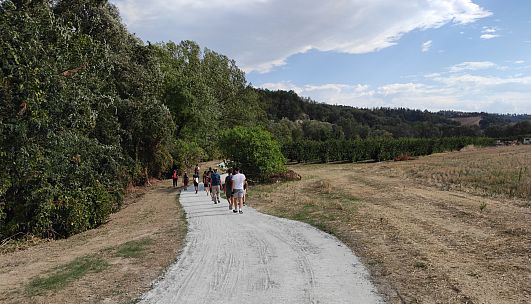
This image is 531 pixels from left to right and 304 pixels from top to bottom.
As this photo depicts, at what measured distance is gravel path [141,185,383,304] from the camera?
6605 mm

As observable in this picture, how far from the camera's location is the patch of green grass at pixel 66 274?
7.54 meters

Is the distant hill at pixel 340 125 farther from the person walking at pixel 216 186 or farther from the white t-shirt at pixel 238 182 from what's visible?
the white t-shirt at pixel 238 182

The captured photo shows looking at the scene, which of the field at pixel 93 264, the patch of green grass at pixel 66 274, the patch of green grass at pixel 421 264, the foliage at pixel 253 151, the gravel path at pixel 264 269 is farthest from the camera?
the foliage at pixel 253 151

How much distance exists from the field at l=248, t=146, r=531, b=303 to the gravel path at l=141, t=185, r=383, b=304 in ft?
1.86

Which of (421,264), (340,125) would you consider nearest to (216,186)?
(421,264)

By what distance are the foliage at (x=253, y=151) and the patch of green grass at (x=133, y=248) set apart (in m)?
15.7

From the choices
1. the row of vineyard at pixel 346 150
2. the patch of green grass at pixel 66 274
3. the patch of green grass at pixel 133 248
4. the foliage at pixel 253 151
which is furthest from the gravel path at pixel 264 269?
the row of vineyard at pixel 346 150

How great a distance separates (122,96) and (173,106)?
8.37 metres

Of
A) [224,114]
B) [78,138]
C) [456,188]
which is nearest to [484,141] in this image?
[224,114]

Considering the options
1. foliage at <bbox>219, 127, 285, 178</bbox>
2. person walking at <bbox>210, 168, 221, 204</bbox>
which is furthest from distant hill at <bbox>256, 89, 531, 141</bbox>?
person walking at <bbox>210, 168, 221, 204</bbox>

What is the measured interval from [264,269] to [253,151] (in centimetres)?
1866

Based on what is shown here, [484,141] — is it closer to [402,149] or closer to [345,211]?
[402,149]

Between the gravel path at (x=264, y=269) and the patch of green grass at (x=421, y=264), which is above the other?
the patch of green grass at (x=421, y=264)

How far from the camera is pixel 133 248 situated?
1030 cm
